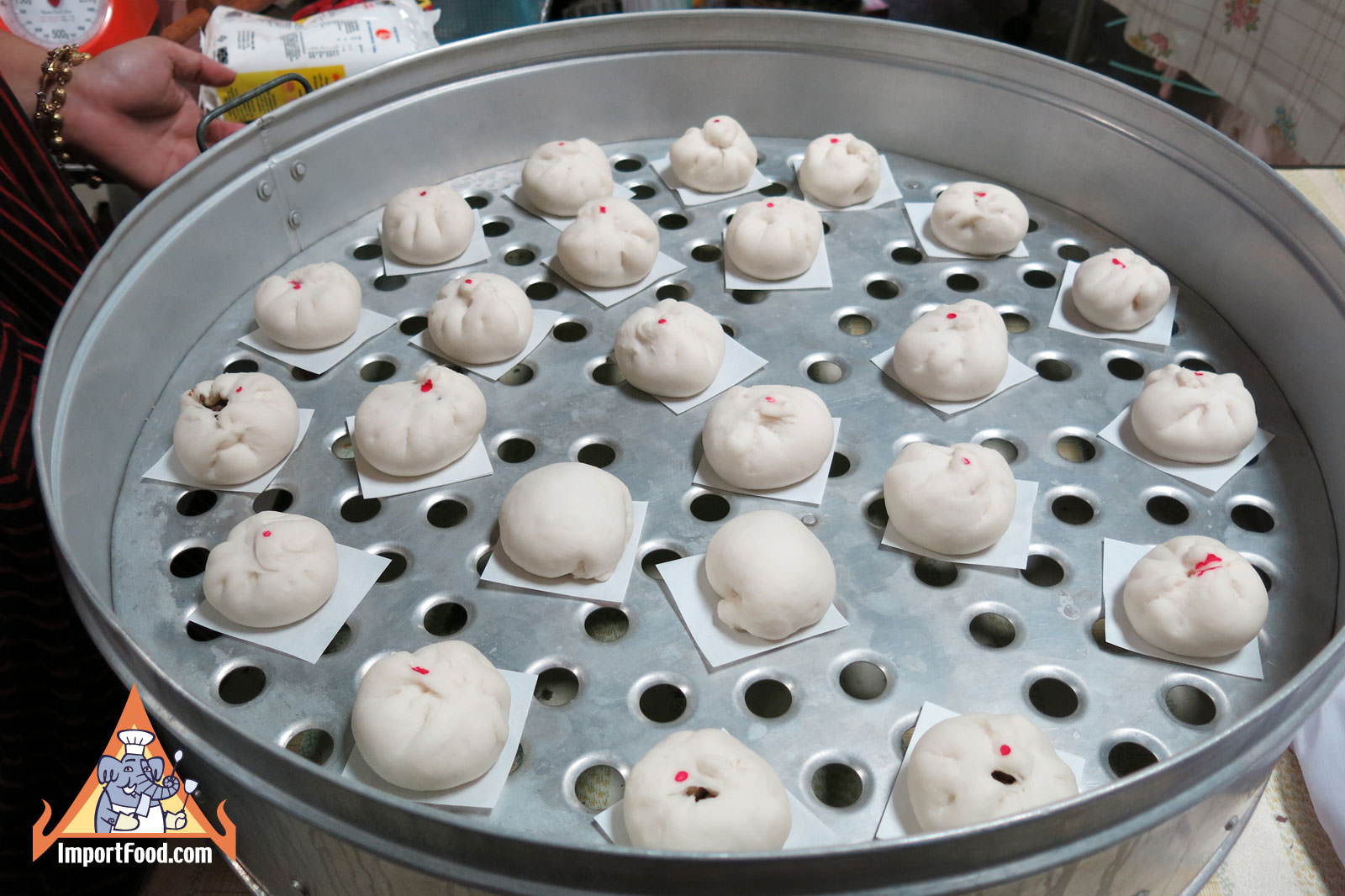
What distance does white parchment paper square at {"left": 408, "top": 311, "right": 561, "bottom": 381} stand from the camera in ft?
4.65

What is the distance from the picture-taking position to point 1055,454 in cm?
128

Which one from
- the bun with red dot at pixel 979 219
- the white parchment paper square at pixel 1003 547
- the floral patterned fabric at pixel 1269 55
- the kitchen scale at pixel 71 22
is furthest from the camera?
the floral patterned fabric at pixel 1269 55

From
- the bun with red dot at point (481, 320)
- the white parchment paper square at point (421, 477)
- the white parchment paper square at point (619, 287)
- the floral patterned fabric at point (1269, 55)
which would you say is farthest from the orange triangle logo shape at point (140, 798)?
the floral patterned fabric at point (1269, 55)

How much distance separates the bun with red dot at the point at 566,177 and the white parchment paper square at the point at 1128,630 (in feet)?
3.34

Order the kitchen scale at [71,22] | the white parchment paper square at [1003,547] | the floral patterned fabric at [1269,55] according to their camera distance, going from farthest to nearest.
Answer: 1. the floral patterned fabric at [1269,55]
2. the kitchen scale at [71,22]
3. the white parchment paper square at [1003,547]

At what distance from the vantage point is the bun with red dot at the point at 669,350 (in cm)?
132

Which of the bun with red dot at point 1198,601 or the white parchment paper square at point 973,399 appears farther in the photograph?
the white parchment paper square at point 973,399

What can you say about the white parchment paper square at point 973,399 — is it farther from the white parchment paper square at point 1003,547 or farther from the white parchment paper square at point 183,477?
the white parchment paper square at point 183,477

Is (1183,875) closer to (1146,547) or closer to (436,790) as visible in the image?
(1146,547)

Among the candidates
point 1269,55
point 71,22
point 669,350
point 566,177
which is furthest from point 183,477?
point 1269,55

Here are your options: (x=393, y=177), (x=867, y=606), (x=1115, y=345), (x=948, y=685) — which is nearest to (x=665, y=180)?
(x=393, y=177)

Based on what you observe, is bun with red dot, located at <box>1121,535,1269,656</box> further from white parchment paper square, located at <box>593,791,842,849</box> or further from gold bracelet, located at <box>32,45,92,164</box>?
gold bracelet, located at <box>32,45,92,164</box>

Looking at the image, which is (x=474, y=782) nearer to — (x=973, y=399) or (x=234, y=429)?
(x=234, y=429)

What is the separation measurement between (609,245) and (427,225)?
1.00ft
